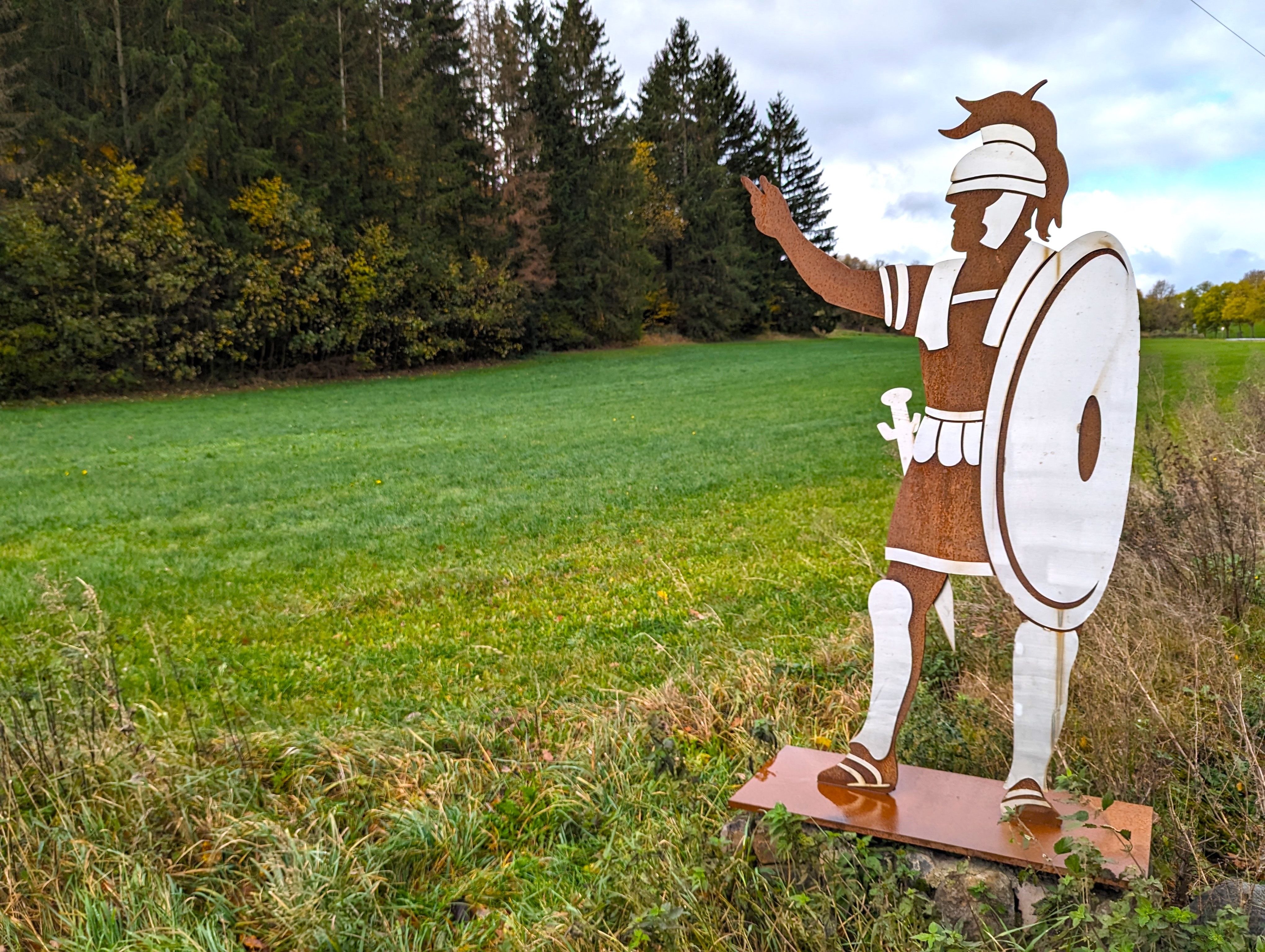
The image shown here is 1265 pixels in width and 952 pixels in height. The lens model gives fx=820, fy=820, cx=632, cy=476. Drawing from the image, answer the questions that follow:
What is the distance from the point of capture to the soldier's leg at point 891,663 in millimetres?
2502

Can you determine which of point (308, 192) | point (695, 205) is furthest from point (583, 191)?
point (308, 192)

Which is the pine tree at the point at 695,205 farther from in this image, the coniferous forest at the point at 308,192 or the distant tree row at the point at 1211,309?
the distant tree row at the point at 1211,309

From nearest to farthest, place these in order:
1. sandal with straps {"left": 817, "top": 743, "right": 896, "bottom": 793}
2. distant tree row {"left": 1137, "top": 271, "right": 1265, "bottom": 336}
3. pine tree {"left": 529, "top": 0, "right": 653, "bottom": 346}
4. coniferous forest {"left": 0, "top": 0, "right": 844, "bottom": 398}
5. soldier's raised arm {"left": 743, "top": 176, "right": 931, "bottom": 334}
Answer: soldier's raised arm {"left": 743, "top": 176, "right": 931, "bottom": 334} → sandal with straps {"left": 817, "top": 743, "right": 896, "bottom": 793} → distant tree row {"left": 1137, "top": 271, "right": 1265, "bottom": 336} → coniferous forest {"left": 0, "top": 0, "right": 844, "bottom": 398} → pine tree {"left": 529, "top": 0, "right": 653, "bottom": 346}

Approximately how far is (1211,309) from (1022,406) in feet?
92.8

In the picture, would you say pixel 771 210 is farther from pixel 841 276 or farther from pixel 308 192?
pixel 308 192

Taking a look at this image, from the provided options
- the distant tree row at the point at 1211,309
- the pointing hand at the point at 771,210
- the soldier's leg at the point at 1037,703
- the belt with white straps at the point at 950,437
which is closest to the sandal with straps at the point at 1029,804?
the soldier's leg at the point at 1037,703

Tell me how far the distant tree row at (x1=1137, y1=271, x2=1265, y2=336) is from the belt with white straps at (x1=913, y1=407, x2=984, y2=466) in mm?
9738

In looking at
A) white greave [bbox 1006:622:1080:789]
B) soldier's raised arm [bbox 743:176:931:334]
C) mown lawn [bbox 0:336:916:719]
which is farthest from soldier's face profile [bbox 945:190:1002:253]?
mown lawn [bbox 0:336:916:719]

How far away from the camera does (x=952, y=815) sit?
2.42 metres

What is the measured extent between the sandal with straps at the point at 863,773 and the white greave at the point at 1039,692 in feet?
1.12

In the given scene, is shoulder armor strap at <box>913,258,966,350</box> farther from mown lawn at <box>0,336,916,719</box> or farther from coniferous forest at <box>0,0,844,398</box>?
coniferous forest at <box>0,0,844,398</box>

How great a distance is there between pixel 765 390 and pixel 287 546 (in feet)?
46.7

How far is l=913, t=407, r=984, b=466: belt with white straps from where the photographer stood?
2.38 metres

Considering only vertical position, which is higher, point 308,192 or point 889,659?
point 308,192
